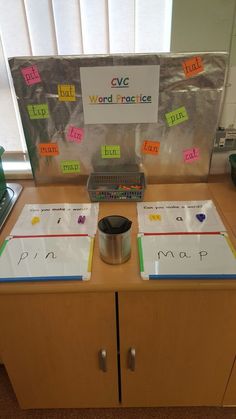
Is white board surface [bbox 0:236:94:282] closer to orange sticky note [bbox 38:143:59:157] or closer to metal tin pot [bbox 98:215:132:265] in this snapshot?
metal tin pot [bbox 98:215:132:265]

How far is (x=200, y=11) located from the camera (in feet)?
3.34

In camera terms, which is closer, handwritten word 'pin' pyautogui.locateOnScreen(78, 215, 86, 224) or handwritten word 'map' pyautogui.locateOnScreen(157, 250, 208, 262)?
handwritten word 'map' pyautogui.locateOnScreen(157, 250, 208, 262)

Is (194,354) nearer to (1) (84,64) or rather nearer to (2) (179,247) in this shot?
(2) (179,247)

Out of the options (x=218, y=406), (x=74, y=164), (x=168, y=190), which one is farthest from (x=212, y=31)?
(x=218, y=406)

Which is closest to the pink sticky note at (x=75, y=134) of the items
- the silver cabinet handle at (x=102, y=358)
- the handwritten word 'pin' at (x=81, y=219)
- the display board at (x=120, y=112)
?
the display board at (x=120, y=112)

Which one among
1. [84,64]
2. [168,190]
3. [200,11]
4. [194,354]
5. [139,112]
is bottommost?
[194,354]

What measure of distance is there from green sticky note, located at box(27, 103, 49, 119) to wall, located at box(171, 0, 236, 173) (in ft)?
1.92

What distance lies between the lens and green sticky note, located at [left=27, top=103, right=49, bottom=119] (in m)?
1.10

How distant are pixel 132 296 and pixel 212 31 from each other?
104 cm

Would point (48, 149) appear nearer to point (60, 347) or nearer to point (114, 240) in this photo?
point (114, 240)

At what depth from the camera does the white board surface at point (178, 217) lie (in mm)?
934

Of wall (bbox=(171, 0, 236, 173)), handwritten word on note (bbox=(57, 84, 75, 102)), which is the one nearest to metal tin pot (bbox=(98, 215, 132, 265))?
handwritten word on note (bbox=(57, 84, 75, 102))

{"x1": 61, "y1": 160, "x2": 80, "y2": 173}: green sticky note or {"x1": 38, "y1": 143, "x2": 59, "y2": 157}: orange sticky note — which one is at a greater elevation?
{"x1": 38, "y1": 143, "x2": 59, "y2": 157}: orange sticky note

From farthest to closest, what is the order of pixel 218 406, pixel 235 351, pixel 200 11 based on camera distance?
pixel 218 406 → pixel 200 11 → pixel 235 351
